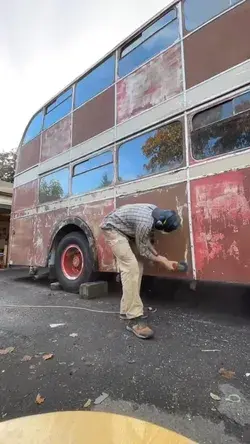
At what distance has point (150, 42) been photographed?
4508 millimetres

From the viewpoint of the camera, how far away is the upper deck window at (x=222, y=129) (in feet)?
10.6

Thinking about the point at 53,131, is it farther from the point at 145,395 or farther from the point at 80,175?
the point at 145,395

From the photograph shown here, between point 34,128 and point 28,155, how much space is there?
0.68 m

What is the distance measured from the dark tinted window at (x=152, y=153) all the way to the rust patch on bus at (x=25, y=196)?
115 inches

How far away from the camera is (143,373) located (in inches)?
A: 91.2

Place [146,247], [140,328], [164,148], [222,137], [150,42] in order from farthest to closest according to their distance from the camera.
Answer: [150,42], [164,148], [146,247], [222,137], [140,328]

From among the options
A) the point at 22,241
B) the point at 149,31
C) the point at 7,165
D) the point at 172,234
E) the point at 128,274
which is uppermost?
the point at 7,165

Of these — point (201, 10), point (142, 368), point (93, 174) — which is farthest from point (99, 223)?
point (201, 10)

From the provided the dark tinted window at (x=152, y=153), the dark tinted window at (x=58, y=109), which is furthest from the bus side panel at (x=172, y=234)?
the dark tinted window at (x=58, y=109)

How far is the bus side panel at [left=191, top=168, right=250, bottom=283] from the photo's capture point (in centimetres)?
310

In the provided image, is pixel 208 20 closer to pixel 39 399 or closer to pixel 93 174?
pixel 93 174

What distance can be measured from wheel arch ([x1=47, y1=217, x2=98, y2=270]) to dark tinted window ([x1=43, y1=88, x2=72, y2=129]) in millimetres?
2409

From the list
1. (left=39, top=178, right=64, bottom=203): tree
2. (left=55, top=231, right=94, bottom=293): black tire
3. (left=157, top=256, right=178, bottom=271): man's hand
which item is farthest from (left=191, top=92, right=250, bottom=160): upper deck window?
(left=39, top=178, right=64, bottom=203): tree

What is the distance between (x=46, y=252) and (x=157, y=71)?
156 inches
